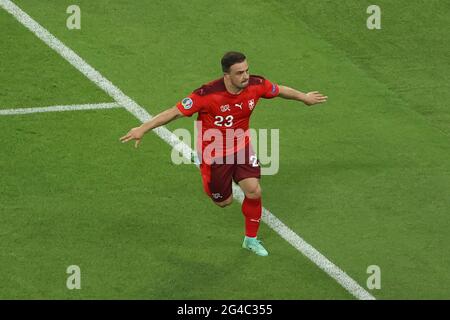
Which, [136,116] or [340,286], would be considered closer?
[340,286]

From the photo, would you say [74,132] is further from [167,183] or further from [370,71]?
[370,71]

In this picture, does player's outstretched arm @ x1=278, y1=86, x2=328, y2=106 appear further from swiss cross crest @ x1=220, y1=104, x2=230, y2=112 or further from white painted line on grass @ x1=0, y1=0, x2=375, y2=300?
white painted line on grass @ x1=0, y1=0, x2=375, y2=300

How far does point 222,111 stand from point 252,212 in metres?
1.12

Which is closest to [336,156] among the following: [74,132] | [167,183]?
[167,183]

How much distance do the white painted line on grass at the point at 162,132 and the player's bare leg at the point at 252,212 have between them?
0.47 meters

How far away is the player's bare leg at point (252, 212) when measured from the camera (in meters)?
12.9

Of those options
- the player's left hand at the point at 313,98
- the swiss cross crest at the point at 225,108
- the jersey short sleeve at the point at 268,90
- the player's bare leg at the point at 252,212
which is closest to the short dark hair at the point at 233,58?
the swiss cross crest at the point at 225,108

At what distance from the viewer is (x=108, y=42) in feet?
57.6

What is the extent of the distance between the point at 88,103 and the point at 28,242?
348 centimetres
